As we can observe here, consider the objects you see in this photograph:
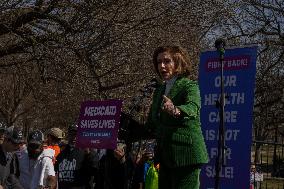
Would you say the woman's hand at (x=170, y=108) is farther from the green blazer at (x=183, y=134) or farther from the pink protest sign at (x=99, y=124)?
the pink protest sign at (x=99, y=124)

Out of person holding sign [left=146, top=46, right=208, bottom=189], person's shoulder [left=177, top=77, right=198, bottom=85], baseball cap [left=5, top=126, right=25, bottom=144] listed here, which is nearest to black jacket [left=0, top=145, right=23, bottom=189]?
baseball cap [left=5, top=126, right=25, bottom=144]

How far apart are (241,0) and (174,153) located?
13.0 metres

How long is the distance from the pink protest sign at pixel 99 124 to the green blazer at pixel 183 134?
4.19 feet

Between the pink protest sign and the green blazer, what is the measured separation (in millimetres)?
1277

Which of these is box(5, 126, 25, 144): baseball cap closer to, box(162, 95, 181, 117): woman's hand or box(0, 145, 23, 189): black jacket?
box(0, 145, 23, 189): black jacket

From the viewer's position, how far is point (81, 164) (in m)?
7.88

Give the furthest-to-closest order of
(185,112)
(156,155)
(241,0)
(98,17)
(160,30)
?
(241,0) → (160,30) → (98,17) → (156,155) → (185,112)

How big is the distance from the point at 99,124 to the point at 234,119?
139cm

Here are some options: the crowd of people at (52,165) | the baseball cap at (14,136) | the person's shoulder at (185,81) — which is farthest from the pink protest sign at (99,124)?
the baseball cap at (14,136)

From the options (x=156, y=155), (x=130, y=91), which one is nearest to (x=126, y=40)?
(x=130, y=91)

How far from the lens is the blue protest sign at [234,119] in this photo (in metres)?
6.30

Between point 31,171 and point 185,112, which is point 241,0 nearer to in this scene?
point 31,171

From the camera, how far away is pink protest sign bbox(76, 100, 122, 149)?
18.6 feet

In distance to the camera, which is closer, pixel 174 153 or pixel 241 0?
pixel 174 153
